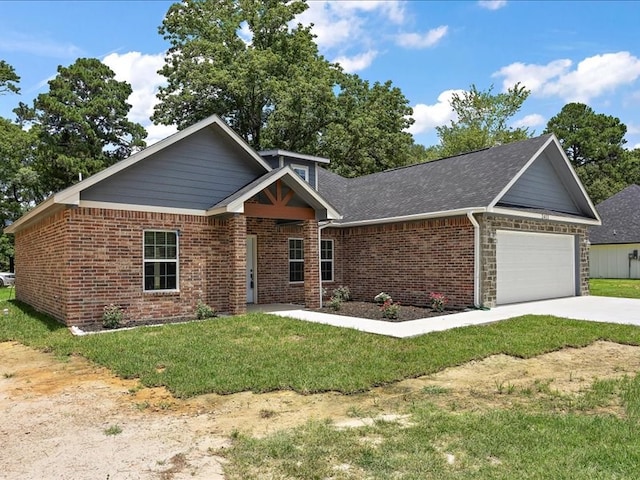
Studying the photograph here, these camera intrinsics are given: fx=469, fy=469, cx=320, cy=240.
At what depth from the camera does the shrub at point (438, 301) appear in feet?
43.7

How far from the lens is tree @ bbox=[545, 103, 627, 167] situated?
172 ft

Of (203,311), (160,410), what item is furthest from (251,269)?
(160,410)

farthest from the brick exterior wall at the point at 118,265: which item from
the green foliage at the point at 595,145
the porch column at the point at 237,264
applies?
the green foliage at the point at 595,145

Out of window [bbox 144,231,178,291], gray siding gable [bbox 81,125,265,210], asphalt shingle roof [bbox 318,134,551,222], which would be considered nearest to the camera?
gray siding gable [bbox 81,125,265,210]

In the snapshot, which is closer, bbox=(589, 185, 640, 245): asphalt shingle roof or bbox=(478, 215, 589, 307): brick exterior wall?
bbox=(478, 215, 589, 307): brick exterior wall

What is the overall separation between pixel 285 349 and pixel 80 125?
31.3m

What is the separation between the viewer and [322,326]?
1072 centimetres

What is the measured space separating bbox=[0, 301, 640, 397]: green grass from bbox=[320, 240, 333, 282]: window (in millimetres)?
5714

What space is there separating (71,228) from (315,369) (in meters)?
7.21

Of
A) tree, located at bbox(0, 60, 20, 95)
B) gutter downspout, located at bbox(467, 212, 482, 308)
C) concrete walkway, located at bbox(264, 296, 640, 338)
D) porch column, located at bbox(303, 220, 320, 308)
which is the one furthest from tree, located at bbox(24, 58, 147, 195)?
gutter downspout, located at bbox(467, 212, 482, 308)

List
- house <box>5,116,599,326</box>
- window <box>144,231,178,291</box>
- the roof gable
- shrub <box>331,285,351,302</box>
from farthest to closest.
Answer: shrub <box>331,285,351,302</box> < the roof gable < window <box>144,231,178,291</box> < house <box>5,116,599,326</box>

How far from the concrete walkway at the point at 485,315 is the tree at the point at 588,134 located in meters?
43.7

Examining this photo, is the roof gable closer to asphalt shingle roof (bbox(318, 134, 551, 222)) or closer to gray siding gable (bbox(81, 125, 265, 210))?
asphalt shingle roof (bbox(318, 134, 551, 222))

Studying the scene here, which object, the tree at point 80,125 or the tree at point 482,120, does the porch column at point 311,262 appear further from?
the tree at point 482,120
